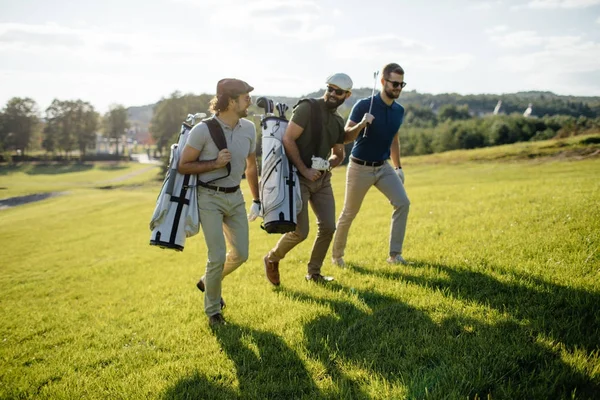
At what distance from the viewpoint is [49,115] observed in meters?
106

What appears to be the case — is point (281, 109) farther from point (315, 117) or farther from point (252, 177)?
point (252, 177)

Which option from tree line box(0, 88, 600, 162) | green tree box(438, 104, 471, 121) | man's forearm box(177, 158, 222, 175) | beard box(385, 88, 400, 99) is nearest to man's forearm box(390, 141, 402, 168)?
beard box(385, 88, 400, 99)

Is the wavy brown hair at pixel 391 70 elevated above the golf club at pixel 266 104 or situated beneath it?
elevated above

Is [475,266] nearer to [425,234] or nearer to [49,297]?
[425,234]

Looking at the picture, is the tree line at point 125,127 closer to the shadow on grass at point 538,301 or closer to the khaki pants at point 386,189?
the khaki pants at point 386,189

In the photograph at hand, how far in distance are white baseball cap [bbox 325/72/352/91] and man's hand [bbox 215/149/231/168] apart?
1.89 m

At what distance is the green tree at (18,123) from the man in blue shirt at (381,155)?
116168 millimetres

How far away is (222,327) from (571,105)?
225673 mm

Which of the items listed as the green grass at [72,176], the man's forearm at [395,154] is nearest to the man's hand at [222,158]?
the man's forearm at [395,154]

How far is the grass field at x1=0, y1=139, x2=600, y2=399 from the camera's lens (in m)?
3.35

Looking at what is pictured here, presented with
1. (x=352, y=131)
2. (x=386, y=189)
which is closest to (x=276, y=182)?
(x=352, y=131)

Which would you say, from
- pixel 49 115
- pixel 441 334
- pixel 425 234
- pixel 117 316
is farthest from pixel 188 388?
pixel 49 115

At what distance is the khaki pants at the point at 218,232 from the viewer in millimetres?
5004

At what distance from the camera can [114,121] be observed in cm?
11606
